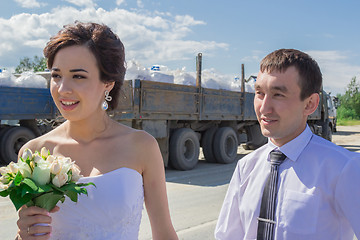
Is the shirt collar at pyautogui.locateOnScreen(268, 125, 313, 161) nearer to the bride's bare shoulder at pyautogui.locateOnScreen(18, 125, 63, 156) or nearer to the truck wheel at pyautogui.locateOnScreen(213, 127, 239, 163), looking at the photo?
the bride's bare shoulder at pyautogui.locateOnScreen(18, 125, 63, 156)

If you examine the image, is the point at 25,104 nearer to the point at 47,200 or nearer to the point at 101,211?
the point at 101,211

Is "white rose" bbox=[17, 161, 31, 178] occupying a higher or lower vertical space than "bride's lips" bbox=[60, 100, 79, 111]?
lower

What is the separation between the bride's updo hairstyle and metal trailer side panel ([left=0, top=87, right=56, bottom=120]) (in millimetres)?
9718

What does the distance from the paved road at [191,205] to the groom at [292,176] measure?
10.7 feet

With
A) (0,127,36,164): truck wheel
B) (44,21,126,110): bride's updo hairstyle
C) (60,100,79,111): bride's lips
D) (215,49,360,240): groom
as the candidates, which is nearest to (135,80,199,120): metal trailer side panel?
(0,127,36,164): truck wheel

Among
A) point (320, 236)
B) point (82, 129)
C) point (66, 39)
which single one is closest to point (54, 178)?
point (82, 129)

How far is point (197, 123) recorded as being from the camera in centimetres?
1252

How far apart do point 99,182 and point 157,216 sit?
14.1 inches

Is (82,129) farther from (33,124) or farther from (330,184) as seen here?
(33,124)

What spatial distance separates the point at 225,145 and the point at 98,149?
11052 mm

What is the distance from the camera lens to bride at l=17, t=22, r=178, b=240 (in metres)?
2.11

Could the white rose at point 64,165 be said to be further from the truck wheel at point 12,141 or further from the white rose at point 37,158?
the truck wheel at point 12,141

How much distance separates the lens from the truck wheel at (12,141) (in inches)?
443

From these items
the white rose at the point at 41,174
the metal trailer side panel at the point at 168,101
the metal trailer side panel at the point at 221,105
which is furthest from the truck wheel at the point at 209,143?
the white rose at the point at 41,174
